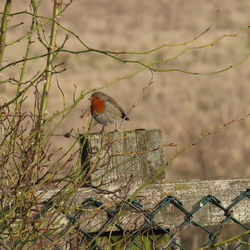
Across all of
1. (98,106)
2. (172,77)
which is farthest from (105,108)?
(172,77)

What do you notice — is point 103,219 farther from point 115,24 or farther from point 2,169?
point 115,24

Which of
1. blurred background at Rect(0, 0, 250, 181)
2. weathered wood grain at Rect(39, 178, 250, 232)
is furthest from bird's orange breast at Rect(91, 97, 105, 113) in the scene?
weathered wood grain at Rect(39, 178, 250, 232)

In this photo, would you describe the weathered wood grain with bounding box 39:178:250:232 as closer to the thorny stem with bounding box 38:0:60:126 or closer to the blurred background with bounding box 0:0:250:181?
the thorny stem with bounding box 38:0:60:126

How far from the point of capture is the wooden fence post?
2.80 metres

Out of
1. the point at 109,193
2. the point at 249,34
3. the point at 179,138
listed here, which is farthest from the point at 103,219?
the point at 249,34

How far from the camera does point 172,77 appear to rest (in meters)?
15.1

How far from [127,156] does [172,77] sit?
485 inches

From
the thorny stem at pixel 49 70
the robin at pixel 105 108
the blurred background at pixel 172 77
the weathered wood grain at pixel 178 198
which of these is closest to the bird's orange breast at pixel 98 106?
the robin at pixel 105 108

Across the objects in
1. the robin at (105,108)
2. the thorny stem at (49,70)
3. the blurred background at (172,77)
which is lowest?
the thorny stem at (49,70)

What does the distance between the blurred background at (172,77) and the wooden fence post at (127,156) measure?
290mm

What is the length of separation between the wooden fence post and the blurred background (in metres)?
0.29

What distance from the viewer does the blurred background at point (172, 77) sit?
8940 mm

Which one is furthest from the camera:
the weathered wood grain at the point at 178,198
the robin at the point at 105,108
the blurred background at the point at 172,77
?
the blurred background at the point at 172,77

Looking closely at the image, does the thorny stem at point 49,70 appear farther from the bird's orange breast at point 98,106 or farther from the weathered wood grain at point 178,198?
the bird's orange breast at point 98,106
